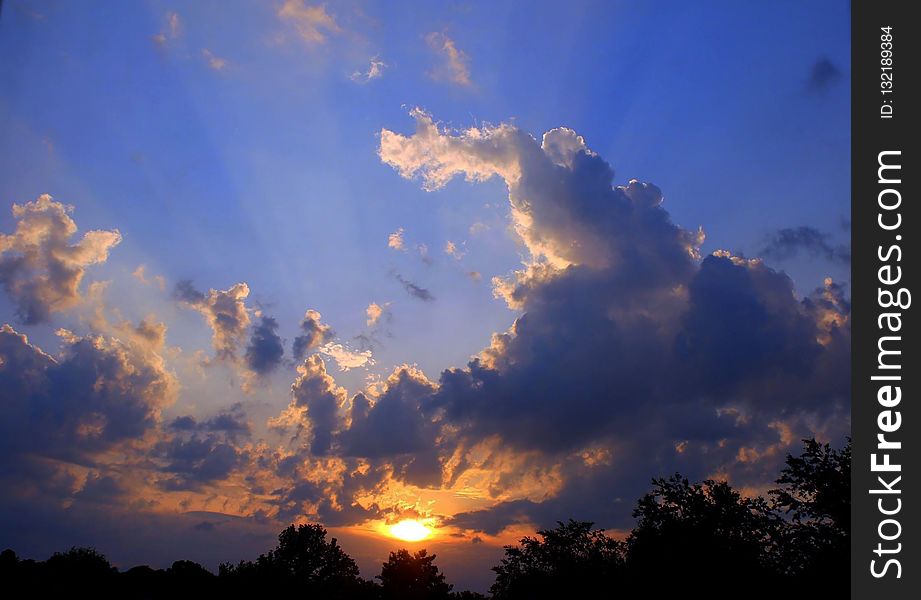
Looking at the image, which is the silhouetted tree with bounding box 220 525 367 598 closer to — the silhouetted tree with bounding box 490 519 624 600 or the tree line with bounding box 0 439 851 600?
the tree line with bounding box 0 439 851 600

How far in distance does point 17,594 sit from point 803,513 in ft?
244

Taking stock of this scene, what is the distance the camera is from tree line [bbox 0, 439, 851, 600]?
38344mm

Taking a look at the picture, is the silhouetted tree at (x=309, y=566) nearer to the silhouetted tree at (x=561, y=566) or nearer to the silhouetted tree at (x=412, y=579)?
the silhouetted tree at (x=412, y=579)

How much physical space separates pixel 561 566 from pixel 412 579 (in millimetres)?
59124

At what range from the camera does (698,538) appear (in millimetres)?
46438

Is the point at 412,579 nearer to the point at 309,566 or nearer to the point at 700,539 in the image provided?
the point at 309,566

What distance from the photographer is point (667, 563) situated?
150 ft

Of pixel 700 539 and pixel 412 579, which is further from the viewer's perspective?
pixel 412 579

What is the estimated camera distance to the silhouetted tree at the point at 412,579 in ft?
396

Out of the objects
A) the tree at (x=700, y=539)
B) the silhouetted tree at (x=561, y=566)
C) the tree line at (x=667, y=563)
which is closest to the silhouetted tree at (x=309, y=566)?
the tree line at (x=667, y=563)

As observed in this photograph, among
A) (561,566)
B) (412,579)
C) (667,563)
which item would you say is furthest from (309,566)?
(667,563)
